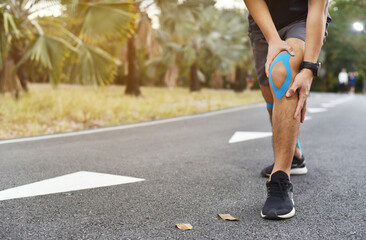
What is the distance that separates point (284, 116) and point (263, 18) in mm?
596

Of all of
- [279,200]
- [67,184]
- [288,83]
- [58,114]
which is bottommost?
[58,114]

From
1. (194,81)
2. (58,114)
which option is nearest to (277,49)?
(58,114)

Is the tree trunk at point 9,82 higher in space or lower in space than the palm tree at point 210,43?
lower

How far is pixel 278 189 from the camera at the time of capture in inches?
88.4

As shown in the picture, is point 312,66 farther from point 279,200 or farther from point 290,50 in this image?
point 279,200

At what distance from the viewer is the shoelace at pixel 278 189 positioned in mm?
2234

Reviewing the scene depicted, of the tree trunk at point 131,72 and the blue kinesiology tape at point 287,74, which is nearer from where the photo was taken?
the blue kinesiology tape at point 287,74

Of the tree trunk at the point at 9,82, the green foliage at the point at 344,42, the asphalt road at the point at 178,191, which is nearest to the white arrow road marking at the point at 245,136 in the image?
the asphalt road at the point at 178,191

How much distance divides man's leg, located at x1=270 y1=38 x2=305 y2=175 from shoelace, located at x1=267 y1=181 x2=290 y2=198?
7cm

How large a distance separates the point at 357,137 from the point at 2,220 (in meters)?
4.39

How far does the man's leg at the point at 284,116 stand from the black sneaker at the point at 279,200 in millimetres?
54

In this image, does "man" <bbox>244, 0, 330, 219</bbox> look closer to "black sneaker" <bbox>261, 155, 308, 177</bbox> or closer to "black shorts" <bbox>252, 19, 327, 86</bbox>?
"black shorts" <bbox>252, 19, 327, 86</bbox>

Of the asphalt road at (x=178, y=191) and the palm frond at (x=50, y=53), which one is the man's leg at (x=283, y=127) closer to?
the asphalt road at (x=178, y=191)

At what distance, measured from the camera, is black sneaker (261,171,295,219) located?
84.6 inches
